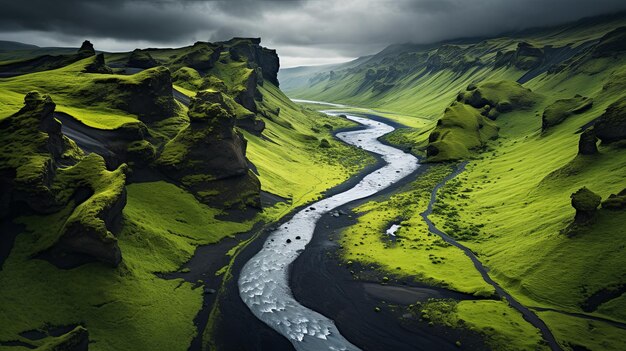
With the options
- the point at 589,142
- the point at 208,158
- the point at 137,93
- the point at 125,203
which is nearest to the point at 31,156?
the point at 125,203

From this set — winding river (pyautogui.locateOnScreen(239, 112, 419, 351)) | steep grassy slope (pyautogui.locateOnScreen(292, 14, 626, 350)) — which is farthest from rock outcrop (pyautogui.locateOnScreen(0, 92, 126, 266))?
steep grassy slope (pyautogui.locateOnScreen(292, 14, 626, 350))

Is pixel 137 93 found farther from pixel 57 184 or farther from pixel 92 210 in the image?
pixel 92 210

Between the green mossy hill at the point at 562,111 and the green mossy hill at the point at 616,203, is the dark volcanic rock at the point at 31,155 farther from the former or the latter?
the green mossy hill at the point at 562,111

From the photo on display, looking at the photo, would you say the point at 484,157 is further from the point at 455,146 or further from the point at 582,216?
the point at 582,216

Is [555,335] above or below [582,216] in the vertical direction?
below

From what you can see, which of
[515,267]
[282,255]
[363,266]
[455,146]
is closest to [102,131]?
[282,255]

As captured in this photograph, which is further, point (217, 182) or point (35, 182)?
point (217, 182)

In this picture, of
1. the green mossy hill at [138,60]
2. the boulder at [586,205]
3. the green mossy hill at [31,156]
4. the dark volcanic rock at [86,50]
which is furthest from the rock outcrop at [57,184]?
the green mossy hill at [138,60]
